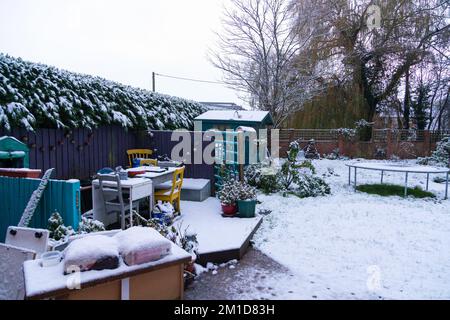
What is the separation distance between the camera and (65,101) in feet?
16.4

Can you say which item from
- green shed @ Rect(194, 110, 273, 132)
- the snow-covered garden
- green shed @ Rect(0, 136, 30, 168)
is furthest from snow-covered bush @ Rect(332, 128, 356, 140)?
green shed @ Rect(0, 136, 30, 168)

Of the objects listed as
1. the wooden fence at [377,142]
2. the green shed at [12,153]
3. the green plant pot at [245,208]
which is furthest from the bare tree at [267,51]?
the green shed at [12,153]

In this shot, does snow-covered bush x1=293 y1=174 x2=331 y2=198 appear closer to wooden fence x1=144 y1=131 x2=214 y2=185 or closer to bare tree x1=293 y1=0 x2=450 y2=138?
wooden fence x1=144 y1=131 x2=214 y2=185

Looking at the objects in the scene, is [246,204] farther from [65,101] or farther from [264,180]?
[65,101]

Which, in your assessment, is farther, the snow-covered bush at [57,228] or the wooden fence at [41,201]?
the wooden fence at [41,201]

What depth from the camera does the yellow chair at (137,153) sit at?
7020 millimetres

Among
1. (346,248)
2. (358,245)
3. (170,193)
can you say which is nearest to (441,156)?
(358,245)

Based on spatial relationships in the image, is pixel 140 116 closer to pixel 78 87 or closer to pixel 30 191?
pixel 78 87

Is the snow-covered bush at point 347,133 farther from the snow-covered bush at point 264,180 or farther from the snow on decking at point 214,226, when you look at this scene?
the snow on decking at point 214,226

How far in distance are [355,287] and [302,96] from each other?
8.61 meters

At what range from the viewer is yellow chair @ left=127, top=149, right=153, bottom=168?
702 centimetres

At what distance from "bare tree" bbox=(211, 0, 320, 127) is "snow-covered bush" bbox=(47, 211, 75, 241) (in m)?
8.51

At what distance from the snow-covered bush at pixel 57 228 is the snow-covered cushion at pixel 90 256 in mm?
946

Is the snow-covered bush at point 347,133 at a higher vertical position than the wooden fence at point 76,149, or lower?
higher
